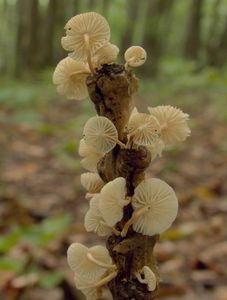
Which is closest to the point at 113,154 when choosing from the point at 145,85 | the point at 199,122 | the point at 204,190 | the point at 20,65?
the point at 204,190

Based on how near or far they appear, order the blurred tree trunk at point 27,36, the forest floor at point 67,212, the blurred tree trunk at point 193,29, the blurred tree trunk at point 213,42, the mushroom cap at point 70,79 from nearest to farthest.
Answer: the mushroom cap at point 70,79
the forest floor at point 67,212
the blurred tree trunk at point 27,36
the blurred tree trunk at point 193,29
the blurred tree trunk at point 213,42

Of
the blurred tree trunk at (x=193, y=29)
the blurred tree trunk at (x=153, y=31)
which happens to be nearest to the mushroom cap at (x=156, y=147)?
the blurred tree trunk at (x=153, y=31)

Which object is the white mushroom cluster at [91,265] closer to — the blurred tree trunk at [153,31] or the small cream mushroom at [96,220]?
the small cream mushroom at [96,220]

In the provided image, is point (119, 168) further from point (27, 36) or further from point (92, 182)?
point (27, 36)

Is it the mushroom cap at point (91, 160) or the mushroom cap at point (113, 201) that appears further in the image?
the mushroom cap at point (91, 160)

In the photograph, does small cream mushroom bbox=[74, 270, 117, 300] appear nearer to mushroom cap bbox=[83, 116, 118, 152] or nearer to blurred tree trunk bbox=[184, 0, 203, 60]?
mushroom cap bbox=[83, 116, 118, 152]

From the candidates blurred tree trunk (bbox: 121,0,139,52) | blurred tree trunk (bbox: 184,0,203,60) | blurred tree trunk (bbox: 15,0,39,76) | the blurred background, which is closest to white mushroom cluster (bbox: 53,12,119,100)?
the blurred background

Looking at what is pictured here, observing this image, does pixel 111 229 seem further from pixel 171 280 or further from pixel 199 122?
pixel 199 122
